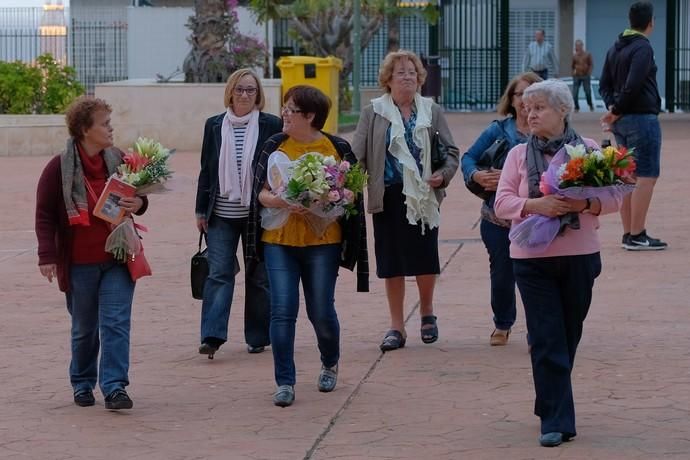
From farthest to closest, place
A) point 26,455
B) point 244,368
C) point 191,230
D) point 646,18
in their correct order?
1. point 191,230
2. point 646,18
3. point 244,368
4. point 26,455

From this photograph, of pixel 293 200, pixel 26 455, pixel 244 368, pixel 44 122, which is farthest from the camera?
pixel 44 122

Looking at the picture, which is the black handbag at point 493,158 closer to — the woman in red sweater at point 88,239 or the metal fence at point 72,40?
the woman in red sweater at point 88,239

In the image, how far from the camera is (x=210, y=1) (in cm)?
2155

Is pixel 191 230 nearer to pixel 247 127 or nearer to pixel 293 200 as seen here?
pixel 247 127

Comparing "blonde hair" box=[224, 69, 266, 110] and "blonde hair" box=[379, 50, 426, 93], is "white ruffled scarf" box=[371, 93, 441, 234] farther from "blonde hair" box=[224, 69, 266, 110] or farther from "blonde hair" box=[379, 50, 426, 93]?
"blonde hair" box=[224, 69, 266, 110]

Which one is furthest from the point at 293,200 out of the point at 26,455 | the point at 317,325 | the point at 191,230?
the point at 191,230

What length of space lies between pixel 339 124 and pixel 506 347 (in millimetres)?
16733

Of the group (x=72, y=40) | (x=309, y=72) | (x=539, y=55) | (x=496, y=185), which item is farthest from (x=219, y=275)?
(x=539, y=55)

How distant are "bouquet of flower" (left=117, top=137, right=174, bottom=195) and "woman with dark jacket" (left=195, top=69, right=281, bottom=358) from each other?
0.93 metres

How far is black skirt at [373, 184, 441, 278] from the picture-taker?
8281mm

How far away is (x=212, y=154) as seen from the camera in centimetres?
820

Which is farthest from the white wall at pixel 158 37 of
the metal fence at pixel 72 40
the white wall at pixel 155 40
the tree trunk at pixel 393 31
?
the tree trunk at pixel 393 31

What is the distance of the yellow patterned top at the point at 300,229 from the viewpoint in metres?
7.14

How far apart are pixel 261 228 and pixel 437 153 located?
151cm
